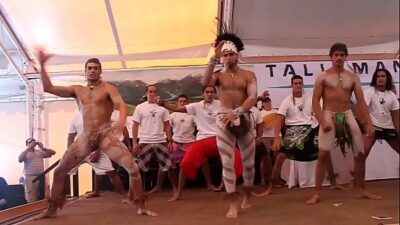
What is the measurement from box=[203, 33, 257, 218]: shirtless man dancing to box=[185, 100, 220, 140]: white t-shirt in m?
1.39

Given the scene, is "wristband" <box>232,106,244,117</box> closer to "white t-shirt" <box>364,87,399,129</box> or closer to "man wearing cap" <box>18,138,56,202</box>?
"white t-shirt" <box>364,87,399,129</box>

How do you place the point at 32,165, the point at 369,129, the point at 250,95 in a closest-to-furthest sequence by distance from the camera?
1. the point at 250,95
2. the point at 369,129
3. the point at 32,165

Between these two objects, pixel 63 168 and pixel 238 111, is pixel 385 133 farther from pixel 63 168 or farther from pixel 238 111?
pixel 63 168

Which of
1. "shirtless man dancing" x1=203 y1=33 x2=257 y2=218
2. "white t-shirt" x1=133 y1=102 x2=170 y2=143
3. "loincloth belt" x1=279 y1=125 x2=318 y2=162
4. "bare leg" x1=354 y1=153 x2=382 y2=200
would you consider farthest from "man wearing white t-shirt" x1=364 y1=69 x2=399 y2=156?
"white t-shirt" x1=133 y1=102 x2=170 y2=143

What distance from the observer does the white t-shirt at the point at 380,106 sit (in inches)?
153

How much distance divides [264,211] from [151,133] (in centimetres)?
187

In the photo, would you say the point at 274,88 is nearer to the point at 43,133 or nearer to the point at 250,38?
the point at 250,38

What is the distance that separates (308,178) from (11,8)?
4.33 metres

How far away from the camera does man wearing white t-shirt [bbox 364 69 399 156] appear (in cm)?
377

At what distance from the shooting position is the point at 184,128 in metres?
5.27

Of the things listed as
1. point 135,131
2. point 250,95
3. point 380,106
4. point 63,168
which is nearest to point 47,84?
point 63,168

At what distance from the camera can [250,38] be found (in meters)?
6.10

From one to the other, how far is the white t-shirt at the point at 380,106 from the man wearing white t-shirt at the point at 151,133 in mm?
2019

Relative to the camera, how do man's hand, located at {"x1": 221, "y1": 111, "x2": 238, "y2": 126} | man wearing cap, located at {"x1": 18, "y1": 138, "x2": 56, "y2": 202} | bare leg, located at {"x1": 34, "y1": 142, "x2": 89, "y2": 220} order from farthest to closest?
1. man wearing cap, located at {"x1": 18, "y1": 138, "x2": 56, "y2": 202}
2. bare leg, located at {"x1": 34, "y1": 142, "x2": 89, "y2": 220}
3. man's hand, located at {"x1": 221, "y1": 111, "x2": 238, "y2": 126}
